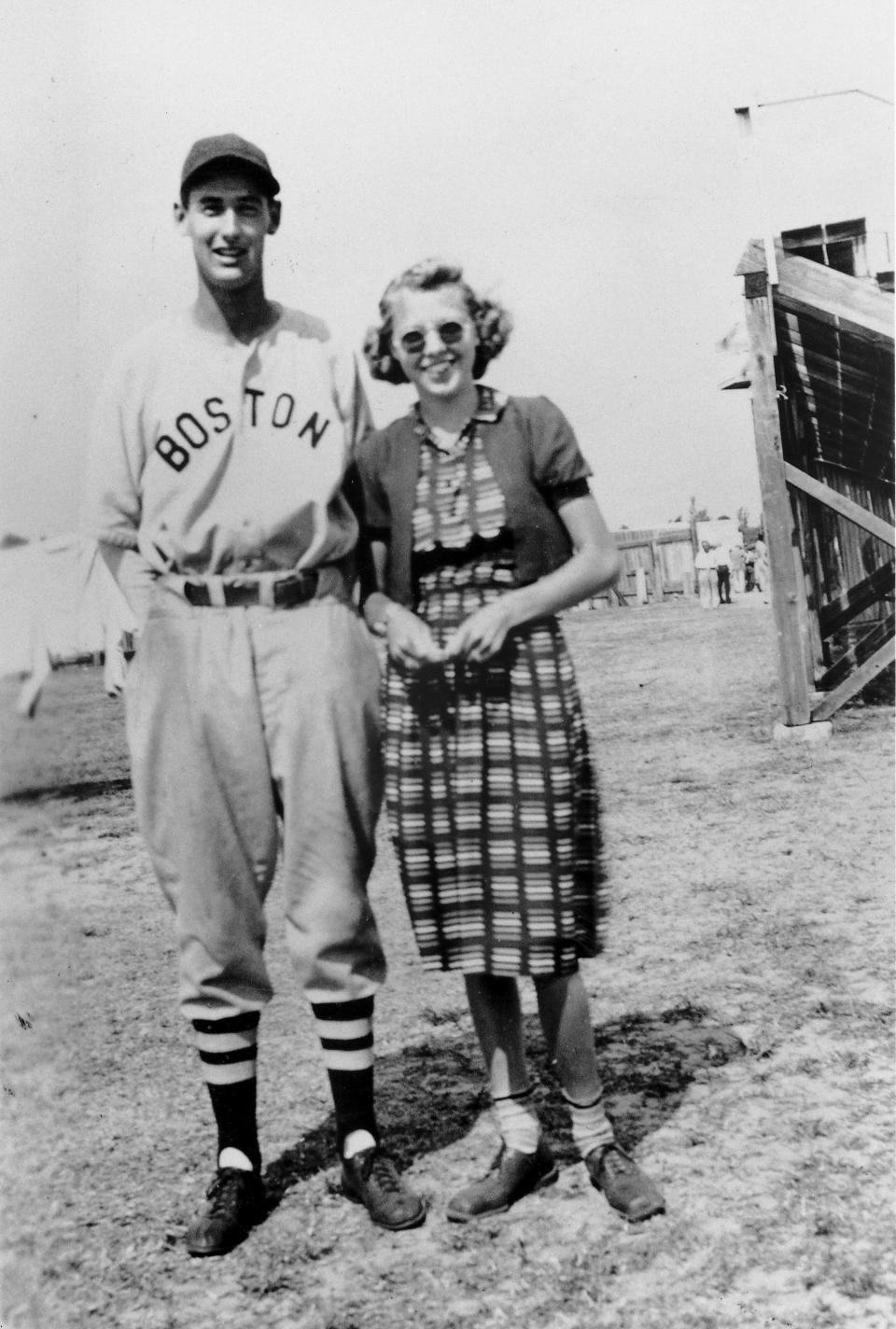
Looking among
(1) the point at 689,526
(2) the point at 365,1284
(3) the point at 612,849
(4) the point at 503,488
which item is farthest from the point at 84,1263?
(1) the point at 689,526

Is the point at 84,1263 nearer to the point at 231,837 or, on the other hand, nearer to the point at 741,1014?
the point at 231,837

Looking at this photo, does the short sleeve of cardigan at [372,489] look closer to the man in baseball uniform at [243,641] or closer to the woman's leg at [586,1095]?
the man in baseball uniform at [243,641]

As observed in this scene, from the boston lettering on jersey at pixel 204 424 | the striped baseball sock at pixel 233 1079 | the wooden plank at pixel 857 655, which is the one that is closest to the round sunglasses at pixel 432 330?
the boston lettering on jersey at pixel 204 424

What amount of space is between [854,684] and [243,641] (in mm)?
5506

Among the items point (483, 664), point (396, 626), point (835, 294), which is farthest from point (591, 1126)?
point (835, 294)

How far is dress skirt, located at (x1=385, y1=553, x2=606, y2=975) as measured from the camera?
222 cm

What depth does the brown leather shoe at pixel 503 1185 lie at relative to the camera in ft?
7.61

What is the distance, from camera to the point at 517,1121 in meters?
2.39

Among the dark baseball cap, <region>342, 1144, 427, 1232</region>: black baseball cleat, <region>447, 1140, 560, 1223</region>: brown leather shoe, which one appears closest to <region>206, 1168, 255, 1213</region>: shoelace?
Result: <region>342, 1144, 427, 1232</region>: black baseball cleat

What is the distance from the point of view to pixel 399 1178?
7.85 feet

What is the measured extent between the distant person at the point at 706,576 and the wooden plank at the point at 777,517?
17.8ft

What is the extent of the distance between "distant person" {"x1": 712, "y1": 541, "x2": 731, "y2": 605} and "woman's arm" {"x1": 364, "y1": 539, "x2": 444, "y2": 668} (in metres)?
11.1

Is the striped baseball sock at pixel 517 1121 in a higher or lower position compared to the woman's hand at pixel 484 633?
lower

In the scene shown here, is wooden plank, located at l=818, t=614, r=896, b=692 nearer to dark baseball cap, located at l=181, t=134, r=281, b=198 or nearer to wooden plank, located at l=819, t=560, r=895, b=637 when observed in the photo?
wooden plank, located at l=819, t=560, r=895, b=637
